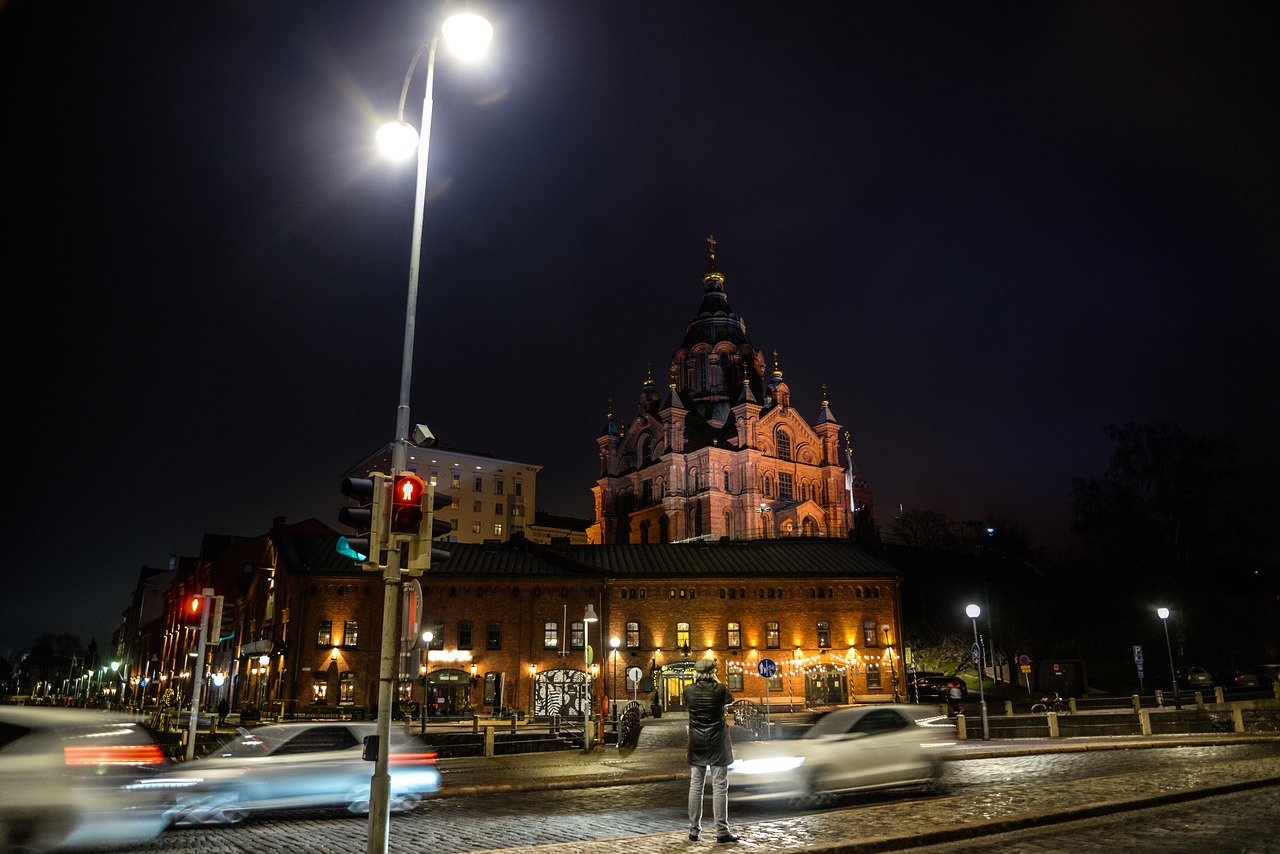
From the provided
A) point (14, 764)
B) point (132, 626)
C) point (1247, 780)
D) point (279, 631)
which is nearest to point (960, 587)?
point (279, 631)

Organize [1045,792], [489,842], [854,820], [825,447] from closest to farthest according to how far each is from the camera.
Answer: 1. [489,842]
2. [854,820]
3. [1045,792]
4. [825,447]

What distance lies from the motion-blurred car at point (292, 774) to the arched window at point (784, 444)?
237 ft

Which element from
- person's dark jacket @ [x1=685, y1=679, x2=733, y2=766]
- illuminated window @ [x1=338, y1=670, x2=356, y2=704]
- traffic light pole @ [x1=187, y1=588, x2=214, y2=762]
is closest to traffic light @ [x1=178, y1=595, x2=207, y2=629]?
traffic light pole @ [x1=187, y1=588, x2=214, y2=762]

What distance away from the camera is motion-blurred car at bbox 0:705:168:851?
8.59 meters

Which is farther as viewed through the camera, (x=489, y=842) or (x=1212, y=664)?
(x=1212, y=664)

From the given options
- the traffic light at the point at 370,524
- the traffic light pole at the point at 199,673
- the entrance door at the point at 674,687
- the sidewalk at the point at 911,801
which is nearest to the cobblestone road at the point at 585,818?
the sidewalk at the point at 911,801

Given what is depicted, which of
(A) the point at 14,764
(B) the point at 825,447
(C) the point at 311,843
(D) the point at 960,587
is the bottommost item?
(C) the point at 311,843

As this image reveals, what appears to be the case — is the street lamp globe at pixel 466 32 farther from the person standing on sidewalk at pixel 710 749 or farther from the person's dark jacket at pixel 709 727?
the person's dark jacket at pixel 709 727

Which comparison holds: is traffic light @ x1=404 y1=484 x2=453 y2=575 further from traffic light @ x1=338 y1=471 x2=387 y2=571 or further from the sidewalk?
the sidewalk

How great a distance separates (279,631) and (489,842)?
40.4 m

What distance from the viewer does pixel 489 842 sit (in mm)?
10500

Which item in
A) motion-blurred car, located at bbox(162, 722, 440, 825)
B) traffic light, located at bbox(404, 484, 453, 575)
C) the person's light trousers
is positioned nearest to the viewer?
traffic light, located at bbox(404, 484, 453, 575)

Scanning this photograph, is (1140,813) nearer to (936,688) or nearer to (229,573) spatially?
(936,688)

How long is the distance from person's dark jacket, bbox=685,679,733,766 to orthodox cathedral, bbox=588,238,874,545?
2620 inches
